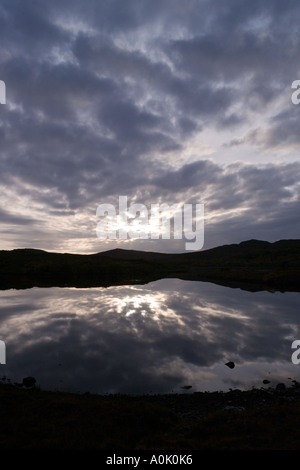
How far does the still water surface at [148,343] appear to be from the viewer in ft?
61.0

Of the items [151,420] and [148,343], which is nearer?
[151,420]

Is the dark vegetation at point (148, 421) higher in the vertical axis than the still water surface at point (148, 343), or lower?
higher

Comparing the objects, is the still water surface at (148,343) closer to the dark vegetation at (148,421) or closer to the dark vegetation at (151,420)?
the dark vegetation at (151,420)

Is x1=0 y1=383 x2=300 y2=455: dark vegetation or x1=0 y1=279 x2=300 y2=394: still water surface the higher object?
x1=0 y1=383 x2=300 y2=455: dark vegetation

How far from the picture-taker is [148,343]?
2608cm

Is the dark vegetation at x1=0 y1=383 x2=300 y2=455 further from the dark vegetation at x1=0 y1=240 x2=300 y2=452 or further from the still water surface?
the still water surface

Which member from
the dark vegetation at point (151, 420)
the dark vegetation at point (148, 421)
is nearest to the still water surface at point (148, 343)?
the dark vegetation at point (151, 420)

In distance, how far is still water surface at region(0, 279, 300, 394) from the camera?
61.0 ft

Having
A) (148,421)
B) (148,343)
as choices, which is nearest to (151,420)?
(148,421)

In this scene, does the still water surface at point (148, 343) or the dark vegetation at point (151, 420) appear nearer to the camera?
the dark vegetation at point (151, 420)

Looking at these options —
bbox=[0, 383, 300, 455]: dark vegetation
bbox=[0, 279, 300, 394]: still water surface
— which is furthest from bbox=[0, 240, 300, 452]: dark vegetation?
bbox=[0, 279, 300, 394]: still water surface

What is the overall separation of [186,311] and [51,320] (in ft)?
58.0

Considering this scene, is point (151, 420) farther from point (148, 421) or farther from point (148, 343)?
point (148, 343)
